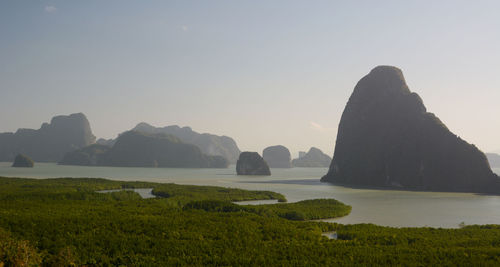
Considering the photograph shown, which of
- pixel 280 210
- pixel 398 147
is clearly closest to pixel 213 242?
pixel 280 210

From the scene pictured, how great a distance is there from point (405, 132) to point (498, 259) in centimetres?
9801

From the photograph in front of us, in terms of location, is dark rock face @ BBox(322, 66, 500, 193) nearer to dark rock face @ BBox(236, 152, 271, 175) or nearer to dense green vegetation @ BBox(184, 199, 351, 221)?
dark rock face @ BBox(236, 152, 271, 175)

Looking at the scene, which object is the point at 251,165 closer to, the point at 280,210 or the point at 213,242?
the point at 280,210

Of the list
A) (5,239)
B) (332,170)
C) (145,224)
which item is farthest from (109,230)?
(332,170)

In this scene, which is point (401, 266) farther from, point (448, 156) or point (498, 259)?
point (448, 156)

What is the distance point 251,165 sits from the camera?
550 feet

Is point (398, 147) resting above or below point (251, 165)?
above

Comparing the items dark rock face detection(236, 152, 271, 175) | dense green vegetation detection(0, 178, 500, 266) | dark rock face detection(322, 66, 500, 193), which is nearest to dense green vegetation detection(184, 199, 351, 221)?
dense green vegetation detection(0, 178, 500, 266)

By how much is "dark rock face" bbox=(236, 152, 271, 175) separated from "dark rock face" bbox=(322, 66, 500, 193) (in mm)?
41954

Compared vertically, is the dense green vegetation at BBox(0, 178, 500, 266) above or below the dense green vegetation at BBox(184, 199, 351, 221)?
above

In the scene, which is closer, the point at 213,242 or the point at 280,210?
the point at 213,242

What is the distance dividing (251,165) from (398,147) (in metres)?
74.5

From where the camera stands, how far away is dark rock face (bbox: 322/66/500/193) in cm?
9356

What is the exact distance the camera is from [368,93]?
438 ft
